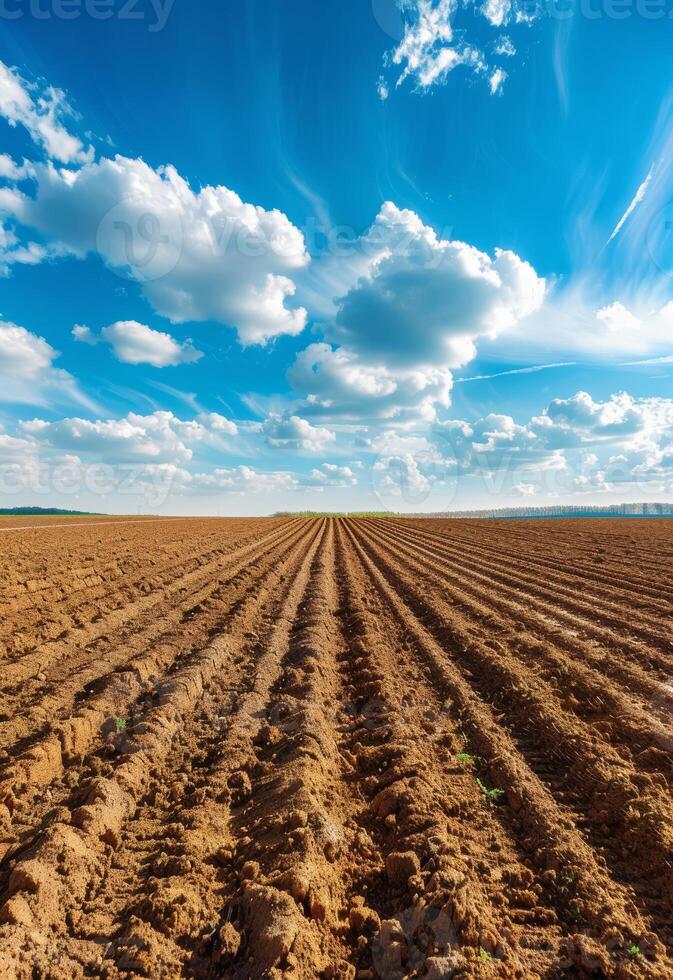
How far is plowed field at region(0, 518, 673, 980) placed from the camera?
2621 mm

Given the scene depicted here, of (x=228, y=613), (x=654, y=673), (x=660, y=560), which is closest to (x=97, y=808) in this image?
(x=228, y=613)

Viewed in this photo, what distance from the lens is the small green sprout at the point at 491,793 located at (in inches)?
155

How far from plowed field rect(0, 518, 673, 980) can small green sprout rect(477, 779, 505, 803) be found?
0.02m

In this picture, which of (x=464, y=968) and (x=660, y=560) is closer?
(x=464, y=968)

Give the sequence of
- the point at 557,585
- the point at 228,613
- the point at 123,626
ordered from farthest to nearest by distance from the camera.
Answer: the point at 557,585 → the point at 228,613 → the point at 123,626

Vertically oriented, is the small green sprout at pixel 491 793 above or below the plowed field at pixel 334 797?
below

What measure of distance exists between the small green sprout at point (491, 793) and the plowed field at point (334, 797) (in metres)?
0.02

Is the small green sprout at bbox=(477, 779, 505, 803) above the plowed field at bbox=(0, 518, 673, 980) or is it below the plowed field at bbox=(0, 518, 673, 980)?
below

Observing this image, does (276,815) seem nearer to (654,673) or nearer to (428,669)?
(428,669)

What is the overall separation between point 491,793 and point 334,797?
1.32 m

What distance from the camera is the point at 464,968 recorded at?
97.2 inches

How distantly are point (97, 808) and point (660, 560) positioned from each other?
19.1m

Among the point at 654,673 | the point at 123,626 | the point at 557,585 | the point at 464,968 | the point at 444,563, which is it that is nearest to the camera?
the point at 464,968

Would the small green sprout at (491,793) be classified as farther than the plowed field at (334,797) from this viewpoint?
Yes
